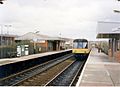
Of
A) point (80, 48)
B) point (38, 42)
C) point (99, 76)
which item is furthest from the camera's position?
point (38, 42)

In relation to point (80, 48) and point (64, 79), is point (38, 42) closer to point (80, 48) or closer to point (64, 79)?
point (80, 48)

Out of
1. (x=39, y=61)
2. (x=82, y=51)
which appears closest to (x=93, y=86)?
(x=39, y=61)

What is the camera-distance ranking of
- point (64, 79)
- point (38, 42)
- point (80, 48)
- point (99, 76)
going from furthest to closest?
point (38, 42) < point (80, 48) < point (64, 79) < point (99, 76)

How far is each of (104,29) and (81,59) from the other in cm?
560

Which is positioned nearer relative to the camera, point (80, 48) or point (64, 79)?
point (64, 79)

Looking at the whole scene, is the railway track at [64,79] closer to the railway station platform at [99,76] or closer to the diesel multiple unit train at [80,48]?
the railway station platform at [99,76]

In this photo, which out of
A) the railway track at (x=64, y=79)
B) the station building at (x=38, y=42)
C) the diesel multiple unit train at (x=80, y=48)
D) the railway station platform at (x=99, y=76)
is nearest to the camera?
the railway station platform at (x=99, y=76)

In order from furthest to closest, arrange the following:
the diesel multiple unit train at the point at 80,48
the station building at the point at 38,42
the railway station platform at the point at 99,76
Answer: the station building at the point at 38,42 → the diesel multiple unit train at the point at 80,48 → the railway station platform at the point at 99,76

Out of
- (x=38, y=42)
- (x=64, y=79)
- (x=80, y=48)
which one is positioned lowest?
(x=64, y=79)

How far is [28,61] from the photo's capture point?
35719 millimetres

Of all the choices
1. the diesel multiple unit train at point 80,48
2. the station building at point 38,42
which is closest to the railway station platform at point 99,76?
the diesel multiple unit train at point 80,48

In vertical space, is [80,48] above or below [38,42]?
below

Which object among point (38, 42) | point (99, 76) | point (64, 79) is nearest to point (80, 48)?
point (64, 79)

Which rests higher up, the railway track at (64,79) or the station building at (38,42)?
the station building at (38,42)
